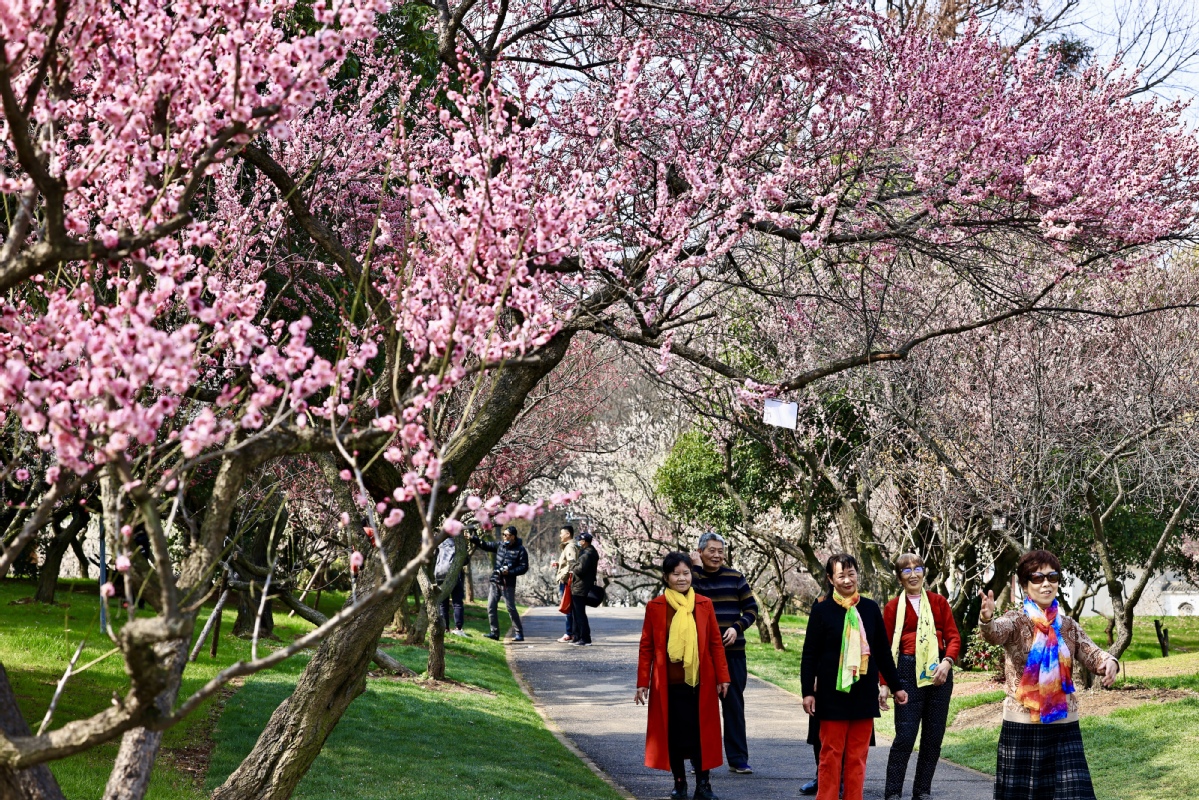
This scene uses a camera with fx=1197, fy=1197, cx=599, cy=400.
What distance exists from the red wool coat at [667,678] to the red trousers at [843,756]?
1.09 m

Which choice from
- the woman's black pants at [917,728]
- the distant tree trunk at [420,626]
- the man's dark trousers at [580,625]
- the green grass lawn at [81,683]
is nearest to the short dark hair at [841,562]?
the woman's black pants at [917,728]

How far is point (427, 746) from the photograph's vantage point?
10539mm

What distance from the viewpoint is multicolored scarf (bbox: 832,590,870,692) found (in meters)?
7.74

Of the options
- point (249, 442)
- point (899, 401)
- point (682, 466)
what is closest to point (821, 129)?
point (249, 442)

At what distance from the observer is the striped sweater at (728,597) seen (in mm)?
9859

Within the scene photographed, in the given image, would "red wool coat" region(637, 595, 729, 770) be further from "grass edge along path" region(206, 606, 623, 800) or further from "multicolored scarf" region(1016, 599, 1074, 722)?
"multicolored scarf" region(1016, 599, 1074, 722)

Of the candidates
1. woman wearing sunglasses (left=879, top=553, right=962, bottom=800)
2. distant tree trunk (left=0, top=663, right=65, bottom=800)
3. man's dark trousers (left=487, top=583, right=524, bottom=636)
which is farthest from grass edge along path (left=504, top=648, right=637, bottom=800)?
distant tree trunk (left=0, top=663, right=65, bottom=800)

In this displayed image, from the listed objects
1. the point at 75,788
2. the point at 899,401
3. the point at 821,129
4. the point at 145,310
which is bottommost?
the point at 75,788

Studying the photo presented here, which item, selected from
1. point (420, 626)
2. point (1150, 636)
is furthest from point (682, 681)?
point (1150, 636)

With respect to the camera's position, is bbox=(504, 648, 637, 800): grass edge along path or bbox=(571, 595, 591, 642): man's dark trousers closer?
bbox=(504, 648, 637, 800): grass edge along path

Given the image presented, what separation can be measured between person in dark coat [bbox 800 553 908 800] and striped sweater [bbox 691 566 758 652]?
5.77 feet

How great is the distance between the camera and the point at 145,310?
2863 millimetres

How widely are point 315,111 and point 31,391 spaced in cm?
636

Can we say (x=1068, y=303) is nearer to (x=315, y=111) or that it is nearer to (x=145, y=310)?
(x=315, y=111)
